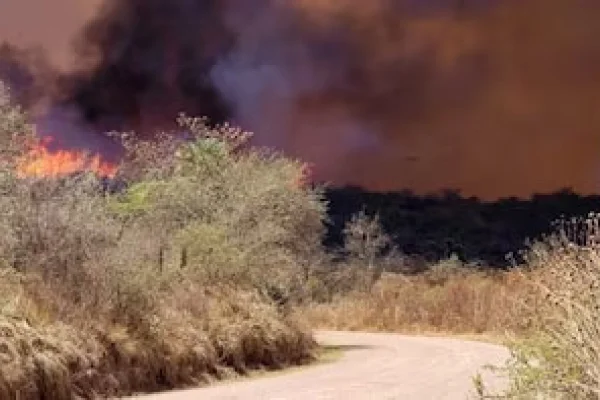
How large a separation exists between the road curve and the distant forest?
77.7m

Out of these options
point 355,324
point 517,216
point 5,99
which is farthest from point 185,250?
point 517,216

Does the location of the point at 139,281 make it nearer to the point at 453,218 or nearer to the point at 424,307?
the point at 424,307

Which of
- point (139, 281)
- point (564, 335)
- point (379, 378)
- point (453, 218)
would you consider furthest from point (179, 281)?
point (453, 218)

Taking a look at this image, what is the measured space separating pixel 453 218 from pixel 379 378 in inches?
4924

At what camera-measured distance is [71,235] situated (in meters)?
25.5

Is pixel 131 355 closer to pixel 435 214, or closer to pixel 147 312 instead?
pixel 147 312

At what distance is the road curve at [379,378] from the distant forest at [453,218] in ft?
255

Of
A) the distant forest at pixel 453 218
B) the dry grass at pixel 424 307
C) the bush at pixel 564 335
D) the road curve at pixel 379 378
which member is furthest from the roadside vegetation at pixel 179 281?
the distant forest at pixel 453 218

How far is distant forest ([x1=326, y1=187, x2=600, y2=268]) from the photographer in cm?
12579

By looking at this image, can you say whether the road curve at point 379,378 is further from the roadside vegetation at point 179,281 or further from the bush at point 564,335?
the bush at point 564,335

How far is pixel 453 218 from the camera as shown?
151 metres

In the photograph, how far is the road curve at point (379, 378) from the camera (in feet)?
72.9

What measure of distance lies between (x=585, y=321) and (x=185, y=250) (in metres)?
24.0

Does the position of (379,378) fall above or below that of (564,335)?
below
